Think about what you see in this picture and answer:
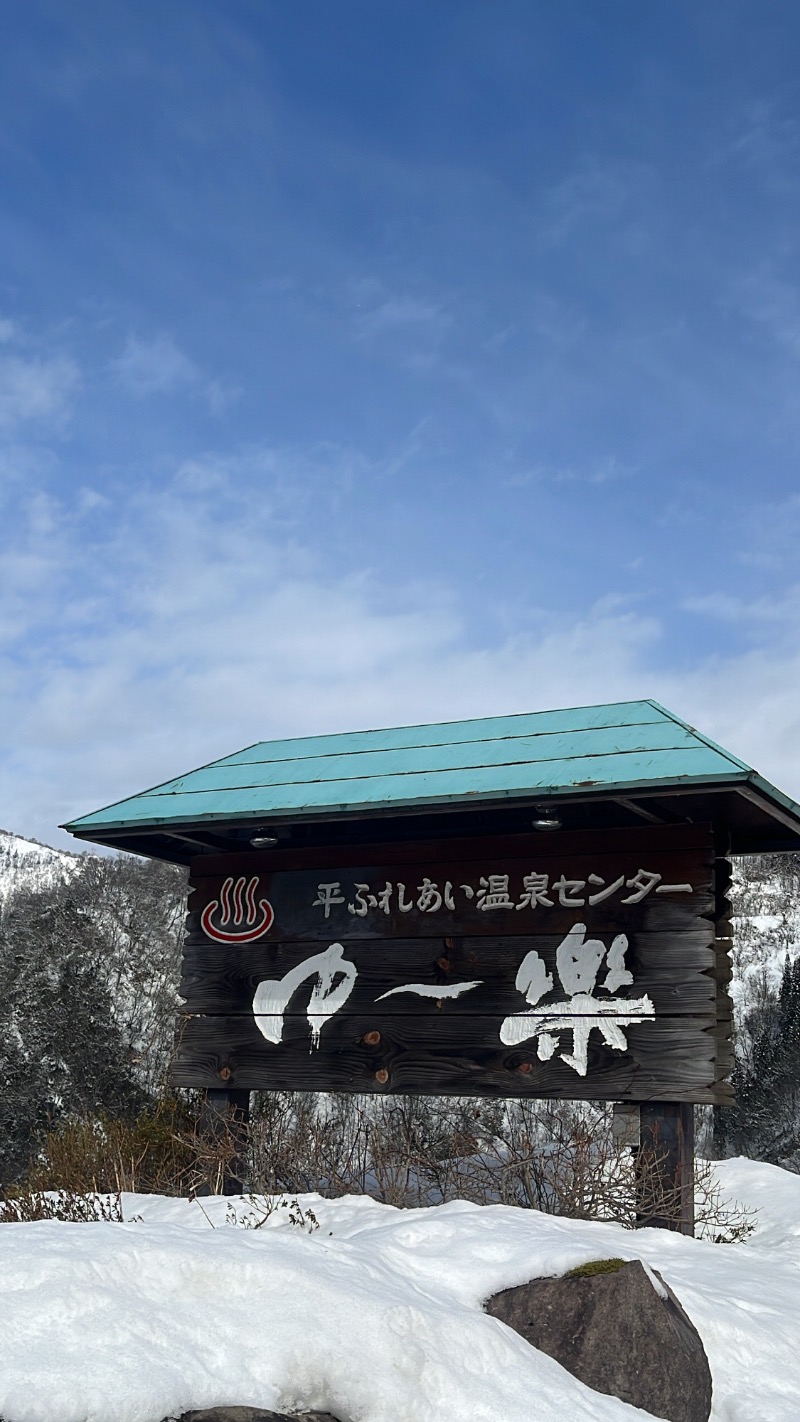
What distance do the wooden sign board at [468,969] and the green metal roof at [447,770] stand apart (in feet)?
1.93

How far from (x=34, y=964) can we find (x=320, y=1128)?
24.2 metres

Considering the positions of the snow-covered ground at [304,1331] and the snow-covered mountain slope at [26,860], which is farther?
the snow-covered mountain slope at [26,860]

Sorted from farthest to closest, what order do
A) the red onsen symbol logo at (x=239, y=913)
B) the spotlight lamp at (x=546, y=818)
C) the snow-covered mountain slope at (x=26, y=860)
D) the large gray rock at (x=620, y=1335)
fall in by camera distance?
the snow-covered mountain slope at (x=26, y=860) < the red onsen symbol logo at (x=239, y=913) < the spotlight lamp at (x=546, y=818) < the large gray rock at (x=620, y=1335)

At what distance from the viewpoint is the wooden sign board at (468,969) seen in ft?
25.9

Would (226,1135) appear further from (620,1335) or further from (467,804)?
(620,1335)

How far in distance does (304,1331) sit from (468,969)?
15.2ft

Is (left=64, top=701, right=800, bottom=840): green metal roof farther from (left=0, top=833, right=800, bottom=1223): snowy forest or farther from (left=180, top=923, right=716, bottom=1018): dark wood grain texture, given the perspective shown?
(left=0, top=833, right=800, bottom=1223): snowy forest

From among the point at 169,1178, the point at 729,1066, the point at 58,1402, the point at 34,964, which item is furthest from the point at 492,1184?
the point at 34,964

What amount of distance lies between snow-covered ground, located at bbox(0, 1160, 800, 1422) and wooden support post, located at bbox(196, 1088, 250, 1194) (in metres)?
3.39

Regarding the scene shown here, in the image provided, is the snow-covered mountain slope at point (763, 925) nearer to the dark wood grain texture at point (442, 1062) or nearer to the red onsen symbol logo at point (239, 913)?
the red onsen symbol logo at point (239, 913)

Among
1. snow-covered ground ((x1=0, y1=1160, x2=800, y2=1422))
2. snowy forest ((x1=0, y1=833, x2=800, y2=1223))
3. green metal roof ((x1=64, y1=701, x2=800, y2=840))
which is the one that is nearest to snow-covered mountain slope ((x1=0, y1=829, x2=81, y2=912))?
snowy forest ((x1=0, y1=833, x2=800, y2=1223))

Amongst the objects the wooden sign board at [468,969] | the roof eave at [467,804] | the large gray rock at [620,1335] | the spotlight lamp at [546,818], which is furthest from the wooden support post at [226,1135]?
the large gray rock at [620,1335]

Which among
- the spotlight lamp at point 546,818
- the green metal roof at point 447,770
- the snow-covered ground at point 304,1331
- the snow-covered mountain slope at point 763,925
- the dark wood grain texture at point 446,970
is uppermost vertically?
the snow-covered mountain slope at point 763,925

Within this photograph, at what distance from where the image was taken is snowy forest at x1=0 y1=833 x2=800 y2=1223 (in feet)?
26.6
